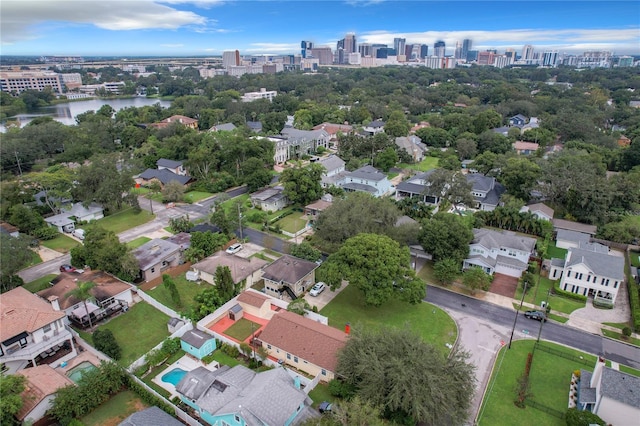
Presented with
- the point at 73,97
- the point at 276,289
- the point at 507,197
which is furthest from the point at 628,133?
the point at 73,97

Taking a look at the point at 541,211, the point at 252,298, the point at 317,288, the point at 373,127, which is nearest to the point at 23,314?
the point at 252,298

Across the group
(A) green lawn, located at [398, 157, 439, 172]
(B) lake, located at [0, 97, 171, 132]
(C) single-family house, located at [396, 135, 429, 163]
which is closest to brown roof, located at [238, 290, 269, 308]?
(A) green lawn, located at [398, 157, 439, 172]

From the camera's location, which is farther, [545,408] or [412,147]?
[412,147]

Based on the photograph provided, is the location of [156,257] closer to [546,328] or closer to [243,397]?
[243,397]

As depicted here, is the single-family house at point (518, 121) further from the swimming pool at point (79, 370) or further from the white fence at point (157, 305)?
the swimming pool at point (79, 370)

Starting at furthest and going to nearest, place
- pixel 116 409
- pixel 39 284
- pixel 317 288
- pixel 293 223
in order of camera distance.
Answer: pixel 293 223 < pixel 39 284 < pixel 317 288 < pixel 116 409

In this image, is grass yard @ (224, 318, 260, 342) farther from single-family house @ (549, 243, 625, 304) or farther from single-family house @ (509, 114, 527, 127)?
single-family house @ (509, 114, 527, 127)

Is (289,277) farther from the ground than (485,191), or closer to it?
closer to it
